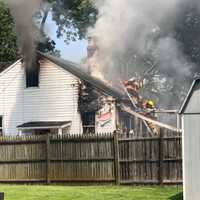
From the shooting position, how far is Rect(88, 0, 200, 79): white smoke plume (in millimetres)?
26812

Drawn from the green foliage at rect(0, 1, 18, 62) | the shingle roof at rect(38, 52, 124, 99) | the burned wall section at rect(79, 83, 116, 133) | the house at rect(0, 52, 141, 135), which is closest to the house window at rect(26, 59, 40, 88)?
the house at rect(0, 52, 141, 135)

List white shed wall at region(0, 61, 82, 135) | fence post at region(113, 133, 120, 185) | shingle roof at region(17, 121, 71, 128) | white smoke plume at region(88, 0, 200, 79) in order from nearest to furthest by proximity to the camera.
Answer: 1. fence post at region(113, 133, 120, 185)
2. white smoke plume at region(88, 0, 200, 79)
3. shingle roof at region(17, 121, 71, 128)
4. white shed wall at region(0, 61, 82, 135)

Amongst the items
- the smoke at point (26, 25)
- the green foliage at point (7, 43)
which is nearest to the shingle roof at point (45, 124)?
the smoke at point (26, 25)

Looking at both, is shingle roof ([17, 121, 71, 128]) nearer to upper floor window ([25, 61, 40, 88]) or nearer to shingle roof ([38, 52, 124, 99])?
upper floor window ([25, 61, 40, 88])

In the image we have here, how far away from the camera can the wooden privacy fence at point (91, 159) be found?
1852 centimetres

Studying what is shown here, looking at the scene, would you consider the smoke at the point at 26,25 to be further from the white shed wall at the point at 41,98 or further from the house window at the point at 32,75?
the white shed wall at the point at 41,98

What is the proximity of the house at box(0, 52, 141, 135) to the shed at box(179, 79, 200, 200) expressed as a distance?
17015 mm

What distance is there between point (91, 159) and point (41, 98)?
12.4m

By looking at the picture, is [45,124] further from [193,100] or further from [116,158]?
[193,100]

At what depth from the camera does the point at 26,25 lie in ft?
83.3

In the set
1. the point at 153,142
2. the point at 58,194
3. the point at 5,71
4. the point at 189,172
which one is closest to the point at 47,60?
the point at 5,71

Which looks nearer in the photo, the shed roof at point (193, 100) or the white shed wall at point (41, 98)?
the shed roof at point (193, 100)

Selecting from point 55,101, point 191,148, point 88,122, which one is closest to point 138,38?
point 88,122

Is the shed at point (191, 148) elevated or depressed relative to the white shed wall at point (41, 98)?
depressed
